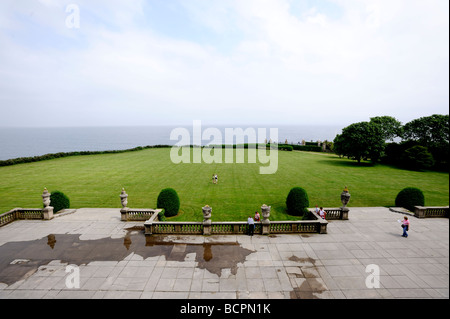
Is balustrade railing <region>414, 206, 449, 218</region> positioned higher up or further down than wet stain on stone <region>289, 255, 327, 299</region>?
higher up

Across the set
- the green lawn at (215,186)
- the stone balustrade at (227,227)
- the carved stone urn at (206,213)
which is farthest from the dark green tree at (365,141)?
the carved stone urn at (206,213)

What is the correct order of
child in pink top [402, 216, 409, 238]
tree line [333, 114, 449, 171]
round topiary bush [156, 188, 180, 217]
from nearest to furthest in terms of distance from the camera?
child in pink top [402, 216, 409, 238] → round topiary bush [156, 188, 180, 217] → tree line [333, 114, 449, 171]

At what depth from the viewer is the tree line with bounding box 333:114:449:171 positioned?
1603 inches

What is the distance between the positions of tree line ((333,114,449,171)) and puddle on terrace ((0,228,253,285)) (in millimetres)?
40448

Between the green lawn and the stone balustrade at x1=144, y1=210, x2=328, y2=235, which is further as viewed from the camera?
the green lawn

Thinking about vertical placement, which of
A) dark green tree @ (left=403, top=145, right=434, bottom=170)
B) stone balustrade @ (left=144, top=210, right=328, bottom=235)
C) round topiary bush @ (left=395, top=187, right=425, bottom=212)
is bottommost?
stone balustrade @ (left=144, top=210, right=328, bottom=235)

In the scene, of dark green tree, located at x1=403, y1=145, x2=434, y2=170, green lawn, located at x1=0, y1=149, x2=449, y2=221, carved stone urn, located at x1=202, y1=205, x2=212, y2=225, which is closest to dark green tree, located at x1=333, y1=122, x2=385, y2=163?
green lawn, located at x1=0, y1=149, x2=449, y2=221

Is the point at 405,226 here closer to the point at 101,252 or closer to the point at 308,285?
the point at 308,285

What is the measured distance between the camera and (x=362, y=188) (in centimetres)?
2806

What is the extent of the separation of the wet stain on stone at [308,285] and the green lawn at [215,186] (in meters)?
7.53

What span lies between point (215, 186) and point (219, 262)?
17.4 m

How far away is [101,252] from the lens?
12406 millimetres

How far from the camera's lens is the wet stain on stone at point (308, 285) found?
30.4 feet

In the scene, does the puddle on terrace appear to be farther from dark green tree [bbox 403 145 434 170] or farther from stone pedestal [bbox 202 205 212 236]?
dark green tree [bbox 403 145 434 170]
